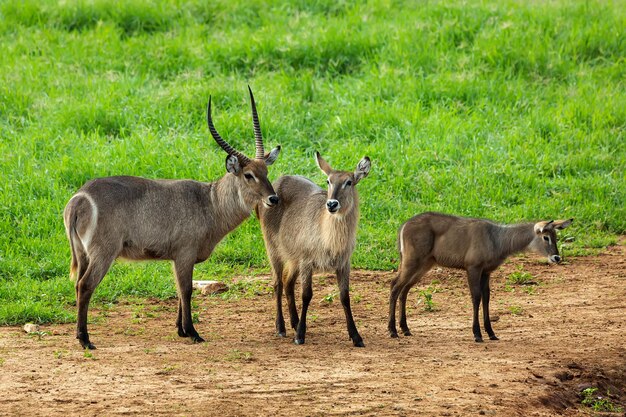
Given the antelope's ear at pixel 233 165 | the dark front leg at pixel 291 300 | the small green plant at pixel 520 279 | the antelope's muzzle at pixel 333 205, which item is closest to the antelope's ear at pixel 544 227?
the antelope's muzzle at pixel 333 205

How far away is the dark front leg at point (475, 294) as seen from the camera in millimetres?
7370

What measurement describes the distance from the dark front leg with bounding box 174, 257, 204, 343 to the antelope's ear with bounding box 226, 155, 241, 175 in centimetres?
72

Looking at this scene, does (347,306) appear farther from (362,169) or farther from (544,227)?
(544,227)

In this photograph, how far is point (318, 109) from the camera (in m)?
12.3

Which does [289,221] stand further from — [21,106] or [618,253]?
[21,106]

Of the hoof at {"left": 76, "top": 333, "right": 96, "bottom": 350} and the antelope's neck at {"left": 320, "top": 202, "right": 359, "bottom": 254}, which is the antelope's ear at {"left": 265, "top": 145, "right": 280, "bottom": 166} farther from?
the hoof at {"left": 76, "top": 333, "right": 96, "bottom": 350}

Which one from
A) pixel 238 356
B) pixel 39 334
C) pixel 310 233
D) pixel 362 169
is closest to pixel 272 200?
pixel 310 233

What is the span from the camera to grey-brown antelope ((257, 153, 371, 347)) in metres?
7.41

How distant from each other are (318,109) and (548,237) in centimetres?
507

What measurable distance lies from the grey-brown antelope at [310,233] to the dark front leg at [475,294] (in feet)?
2.67

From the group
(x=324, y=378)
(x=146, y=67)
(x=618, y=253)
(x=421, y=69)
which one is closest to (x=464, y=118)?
(x=421, y=69)

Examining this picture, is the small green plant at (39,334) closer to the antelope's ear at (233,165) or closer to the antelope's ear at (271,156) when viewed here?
the antelope's ear at (233,165)

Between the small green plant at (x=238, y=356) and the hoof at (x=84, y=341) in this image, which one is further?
the hoof at (x=84, y=341)

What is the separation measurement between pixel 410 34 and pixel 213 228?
6.67 m
